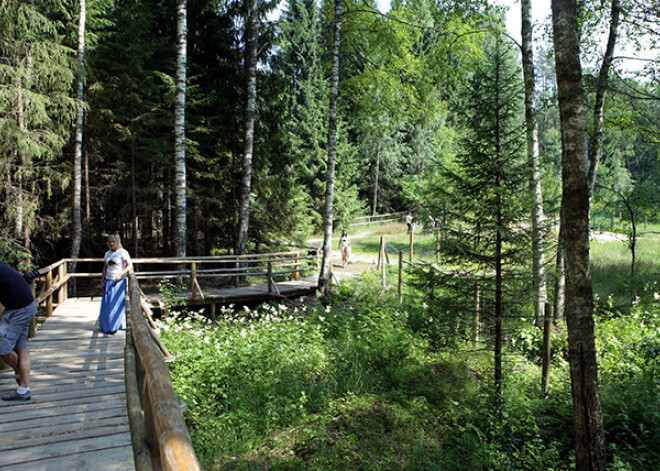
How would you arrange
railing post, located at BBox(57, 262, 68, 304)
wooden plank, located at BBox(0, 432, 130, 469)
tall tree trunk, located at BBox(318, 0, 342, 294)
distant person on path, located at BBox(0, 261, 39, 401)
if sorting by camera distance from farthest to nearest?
tall tree trunk, located at BBox(318, 0, 342, 294)
railing post, located at BBox(57, 262, 68, 304)
distant person on path, located at BBox(0, 261, 39, 401)
wooden plank, located at BBox(0, 432, 130, 469)

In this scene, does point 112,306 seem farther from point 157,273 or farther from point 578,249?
point 578,249

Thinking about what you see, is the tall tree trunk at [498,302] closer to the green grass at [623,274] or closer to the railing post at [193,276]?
the green grass at [623,274]

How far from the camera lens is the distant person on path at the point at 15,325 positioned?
451 cm

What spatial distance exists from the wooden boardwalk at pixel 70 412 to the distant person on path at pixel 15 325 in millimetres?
225

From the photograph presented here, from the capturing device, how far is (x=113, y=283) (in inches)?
277

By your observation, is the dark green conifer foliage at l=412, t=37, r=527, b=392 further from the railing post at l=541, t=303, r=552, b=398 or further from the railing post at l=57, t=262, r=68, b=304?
the railing post at l=57, t=262, r=68, b=304

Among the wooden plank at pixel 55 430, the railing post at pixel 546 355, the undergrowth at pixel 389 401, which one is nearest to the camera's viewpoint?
the wooden plank at pixel 55 430

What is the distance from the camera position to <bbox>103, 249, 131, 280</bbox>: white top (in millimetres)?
7027

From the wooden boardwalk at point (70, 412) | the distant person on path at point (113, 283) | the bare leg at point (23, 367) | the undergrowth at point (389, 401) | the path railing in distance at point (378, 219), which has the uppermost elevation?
the path railing in distance at point (378, 219)

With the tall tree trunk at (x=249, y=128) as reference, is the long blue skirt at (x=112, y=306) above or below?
below

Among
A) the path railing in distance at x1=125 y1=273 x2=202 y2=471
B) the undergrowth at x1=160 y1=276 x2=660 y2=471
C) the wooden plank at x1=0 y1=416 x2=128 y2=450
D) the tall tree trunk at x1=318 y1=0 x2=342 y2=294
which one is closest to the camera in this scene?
the path railing in distance at x1=125 y1=273 x2=202 y2=471

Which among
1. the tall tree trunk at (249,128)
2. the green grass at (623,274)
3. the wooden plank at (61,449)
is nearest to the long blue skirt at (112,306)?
the wooden plank at (61,449)

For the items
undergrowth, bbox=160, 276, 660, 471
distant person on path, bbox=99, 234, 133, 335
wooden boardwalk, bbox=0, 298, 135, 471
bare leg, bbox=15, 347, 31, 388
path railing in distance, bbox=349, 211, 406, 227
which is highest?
path railing in distance, bbox=349, 211, 406, 227

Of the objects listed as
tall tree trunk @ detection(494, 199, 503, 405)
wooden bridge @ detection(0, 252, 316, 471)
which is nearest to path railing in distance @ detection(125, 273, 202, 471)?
wooden bridge @ detection(0, 252, 316, 471)
